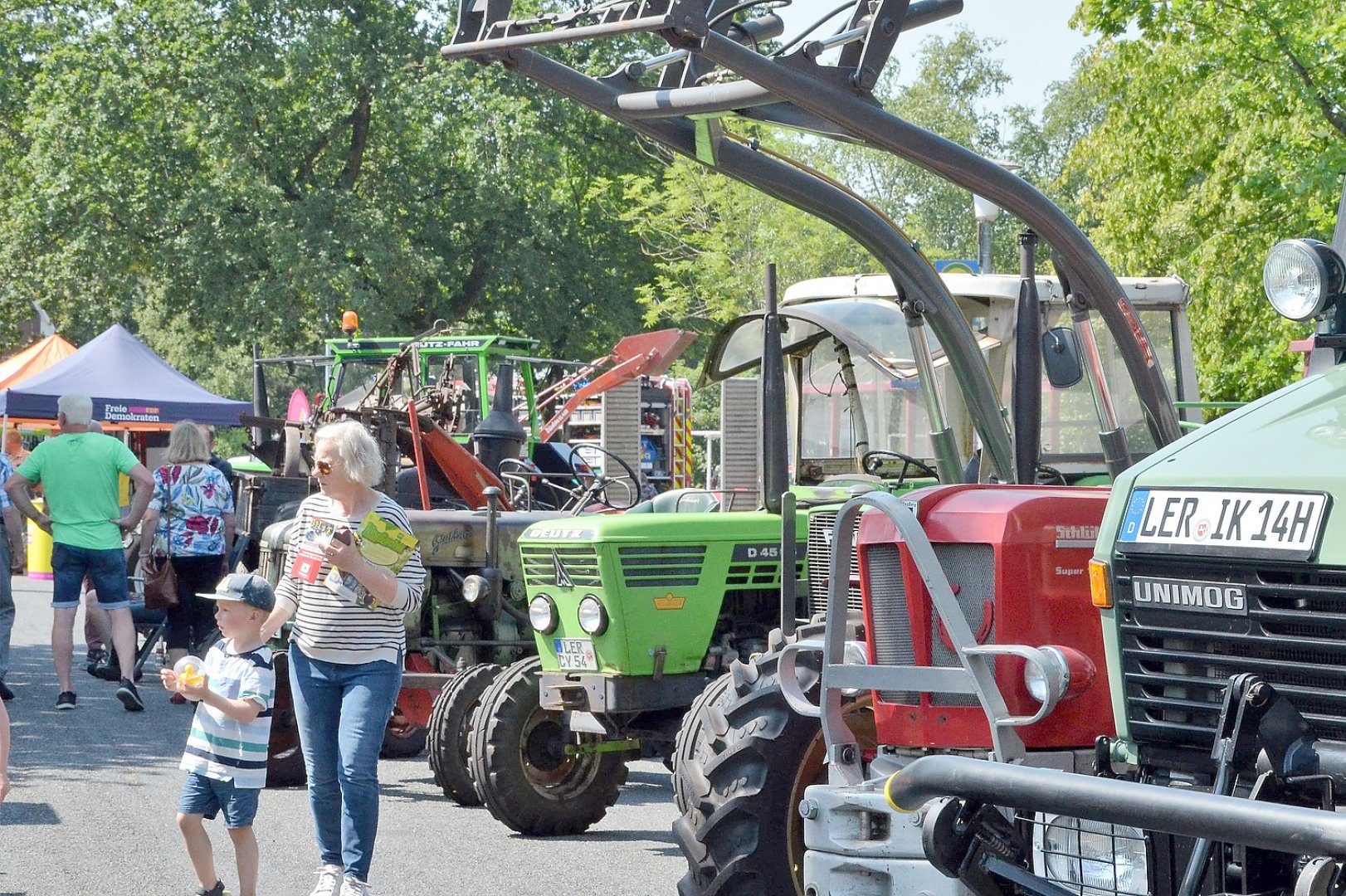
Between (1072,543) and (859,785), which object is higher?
(1072,543)

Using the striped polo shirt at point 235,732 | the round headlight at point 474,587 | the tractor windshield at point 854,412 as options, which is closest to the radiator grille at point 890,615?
the striped polo shirt at point 235,732

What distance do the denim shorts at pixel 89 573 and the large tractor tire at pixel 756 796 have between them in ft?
22.7

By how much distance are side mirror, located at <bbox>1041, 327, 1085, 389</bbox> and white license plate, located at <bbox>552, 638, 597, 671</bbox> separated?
114 inches

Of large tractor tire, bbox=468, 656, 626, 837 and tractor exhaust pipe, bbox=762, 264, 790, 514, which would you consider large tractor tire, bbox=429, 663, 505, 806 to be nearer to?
large tractor tire, bbox=468, 656, 626, 837

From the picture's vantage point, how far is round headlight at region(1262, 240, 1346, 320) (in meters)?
4.20

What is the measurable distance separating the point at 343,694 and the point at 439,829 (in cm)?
219

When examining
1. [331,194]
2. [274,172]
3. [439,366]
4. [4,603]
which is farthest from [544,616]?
[274,172]

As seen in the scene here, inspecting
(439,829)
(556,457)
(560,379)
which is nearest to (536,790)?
(439,829)

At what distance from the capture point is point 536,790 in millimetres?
8039

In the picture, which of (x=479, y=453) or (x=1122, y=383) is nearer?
(x=1122, y=383)

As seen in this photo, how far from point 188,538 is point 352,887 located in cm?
640

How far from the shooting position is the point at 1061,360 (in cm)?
565

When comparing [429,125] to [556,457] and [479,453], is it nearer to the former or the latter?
[556,457]

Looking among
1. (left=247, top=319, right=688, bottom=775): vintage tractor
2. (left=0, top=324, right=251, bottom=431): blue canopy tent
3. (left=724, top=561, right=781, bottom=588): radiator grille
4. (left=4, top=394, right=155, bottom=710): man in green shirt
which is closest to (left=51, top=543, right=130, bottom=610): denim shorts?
(left=4, top=394, right=155, bottom=710): man in green shirt
